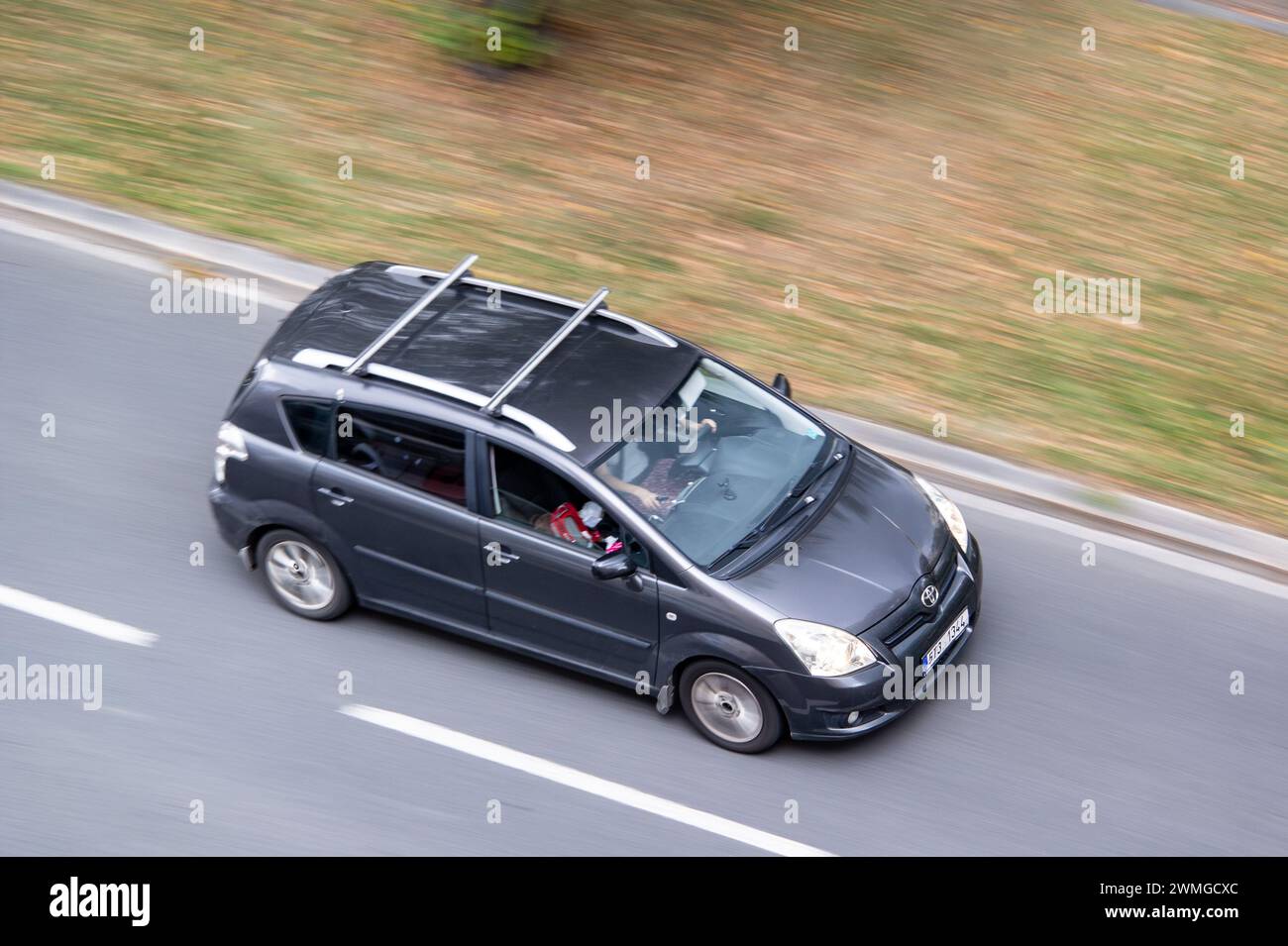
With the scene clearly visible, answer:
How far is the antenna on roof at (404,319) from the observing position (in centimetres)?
809

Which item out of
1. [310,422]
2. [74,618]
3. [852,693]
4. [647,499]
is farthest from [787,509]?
[74,618]

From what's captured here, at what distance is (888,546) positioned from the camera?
7.95 m

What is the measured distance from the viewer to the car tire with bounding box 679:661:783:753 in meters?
7.54

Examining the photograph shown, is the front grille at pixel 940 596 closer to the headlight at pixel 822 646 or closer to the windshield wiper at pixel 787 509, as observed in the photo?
the headlight at pixel 822 646

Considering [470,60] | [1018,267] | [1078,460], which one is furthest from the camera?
[470,60]

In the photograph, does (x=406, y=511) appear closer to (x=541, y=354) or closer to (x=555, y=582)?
Answer: (x=555, y=582)

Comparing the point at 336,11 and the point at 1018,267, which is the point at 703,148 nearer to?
the point at 1018,267

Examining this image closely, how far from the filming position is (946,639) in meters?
7.95

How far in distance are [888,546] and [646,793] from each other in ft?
6.05

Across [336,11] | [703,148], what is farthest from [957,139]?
[336,11]

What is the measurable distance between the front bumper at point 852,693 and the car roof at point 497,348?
154 centimetres

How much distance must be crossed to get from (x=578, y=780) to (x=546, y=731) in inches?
15.2

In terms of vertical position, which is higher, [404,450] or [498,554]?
[404,450]

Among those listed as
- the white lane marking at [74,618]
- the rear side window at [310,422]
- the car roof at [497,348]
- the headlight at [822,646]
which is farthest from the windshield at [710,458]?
the white lane marking at [74,618]
